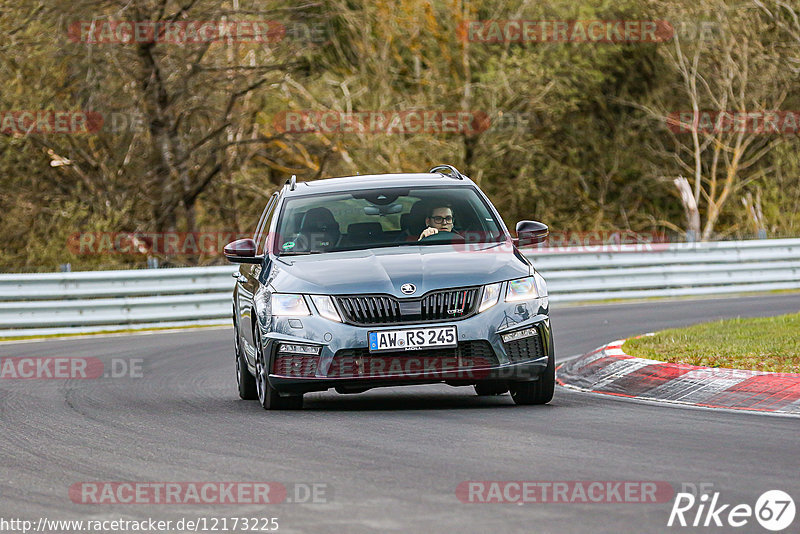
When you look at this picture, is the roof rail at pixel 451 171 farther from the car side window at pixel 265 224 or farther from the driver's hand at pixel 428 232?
the car side window at pixel 265 224

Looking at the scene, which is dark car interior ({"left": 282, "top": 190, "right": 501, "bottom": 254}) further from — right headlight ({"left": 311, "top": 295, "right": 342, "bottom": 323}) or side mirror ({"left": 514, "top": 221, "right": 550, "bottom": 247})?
right headlight ({"left": 311, "top": 295, "right": 342, "bottom": 323})

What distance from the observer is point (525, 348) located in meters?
9.73

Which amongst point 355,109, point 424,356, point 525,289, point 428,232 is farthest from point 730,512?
point 355,109

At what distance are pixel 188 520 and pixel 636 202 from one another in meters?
36.6

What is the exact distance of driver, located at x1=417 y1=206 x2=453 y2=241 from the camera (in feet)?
35.4

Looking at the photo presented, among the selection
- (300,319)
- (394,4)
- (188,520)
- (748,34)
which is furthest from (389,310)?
(748,34)

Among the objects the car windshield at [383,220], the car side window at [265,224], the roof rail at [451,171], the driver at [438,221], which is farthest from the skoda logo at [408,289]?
the car side window at [265,224]

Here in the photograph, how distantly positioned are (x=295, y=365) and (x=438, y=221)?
1.81 m

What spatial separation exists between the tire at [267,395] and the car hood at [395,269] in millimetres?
519

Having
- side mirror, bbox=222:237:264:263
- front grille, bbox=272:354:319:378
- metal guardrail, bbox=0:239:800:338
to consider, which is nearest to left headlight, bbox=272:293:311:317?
front grille, bbox=272:354:319:378

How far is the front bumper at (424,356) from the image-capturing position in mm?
9508

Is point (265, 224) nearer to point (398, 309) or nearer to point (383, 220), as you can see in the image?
point (383, 220)

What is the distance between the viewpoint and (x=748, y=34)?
123 ft

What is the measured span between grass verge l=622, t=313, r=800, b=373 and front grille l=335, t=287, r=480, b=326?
248cm
